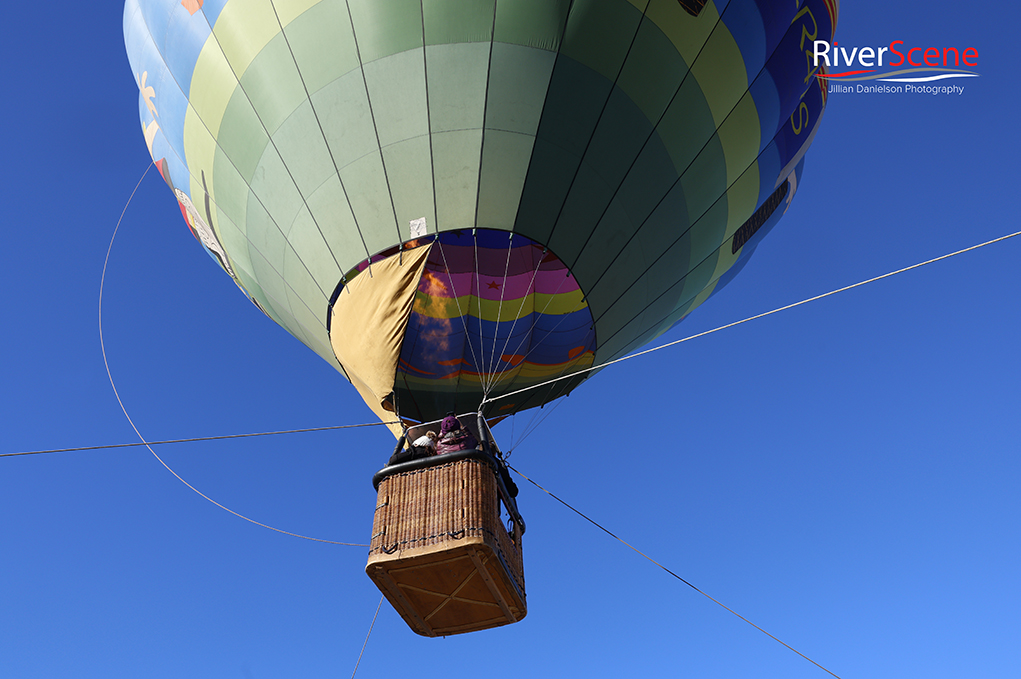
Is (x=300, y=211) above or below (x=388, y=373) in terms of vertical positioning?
above

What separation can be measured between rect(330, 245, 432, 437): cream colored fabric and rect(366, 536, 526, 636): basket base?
121 centimetres

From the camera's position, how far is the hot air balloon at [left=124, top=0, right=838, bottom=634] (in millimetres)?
4121

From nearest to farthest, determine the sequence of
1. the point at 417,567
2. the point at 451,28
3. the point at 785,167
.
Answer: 1. the point at 417,567
2. the point at 451,28
3. the point at 785,167

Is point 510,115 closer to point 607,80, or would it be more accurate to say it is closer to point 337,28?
point 607,80

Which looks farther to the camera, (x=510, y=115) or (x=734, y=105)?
(x=734, y=105)

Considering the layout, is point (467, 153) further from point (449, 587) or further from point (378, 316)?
point (449, 587)

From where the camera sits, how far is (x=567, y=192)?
14.3ft

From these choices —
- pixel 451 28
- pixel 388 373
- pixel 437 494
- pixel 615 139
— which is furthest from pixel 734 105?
pixel 437 494

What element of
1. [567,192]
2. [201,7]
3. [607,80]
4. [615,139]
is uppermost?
[201,7]

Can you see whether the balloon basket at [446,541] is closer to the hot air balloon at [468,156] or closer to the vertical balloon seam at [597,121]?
the hot air balloon at [468,156]

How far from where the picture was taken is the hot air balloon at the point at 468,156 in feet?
13.5

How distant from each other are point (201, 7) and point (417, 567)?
144 inches

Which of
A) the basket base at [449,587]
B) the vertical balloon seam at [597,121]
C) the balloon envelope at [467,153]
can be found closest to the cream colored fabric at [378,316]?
the balloon envelope at [467,153]

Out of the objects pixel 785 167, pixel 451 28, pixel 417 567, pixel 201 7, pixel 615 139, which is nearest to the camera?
pixel 417 567
